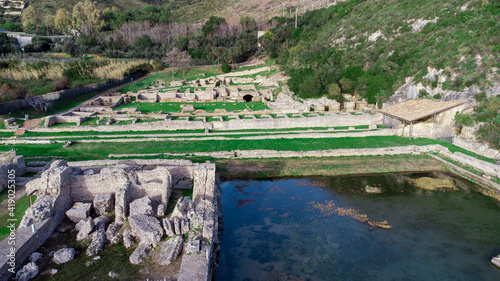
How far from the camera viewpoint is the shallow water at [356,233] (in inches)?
452

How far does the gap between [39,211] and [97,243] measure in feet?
8.78

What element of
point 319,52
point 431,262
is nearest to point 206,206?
point 431,262

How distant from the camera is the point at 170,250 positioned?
10383mm

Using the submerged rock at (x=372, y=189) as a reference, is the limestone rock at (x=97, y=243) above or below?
above

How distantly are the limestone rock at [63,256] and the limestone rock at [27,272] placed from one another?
0.62 metres

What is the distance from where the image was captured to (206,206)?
1247cm

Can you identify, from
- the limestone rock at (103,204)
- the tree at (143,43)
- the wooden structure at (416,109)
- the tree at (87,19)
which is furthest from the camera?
the tree at (87,19)

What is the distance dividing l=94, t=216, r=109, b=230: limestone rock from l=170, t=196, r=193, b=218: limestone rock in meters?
2.70

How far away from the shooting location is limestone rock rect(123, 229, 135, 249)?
11.1 meters

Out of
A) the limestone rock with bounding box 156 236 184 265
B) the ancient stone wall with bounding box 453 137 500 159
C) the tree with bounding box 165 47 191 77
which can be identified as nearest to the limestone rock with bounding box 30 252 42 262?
the limestone rock with bounding box 156 236 184 265

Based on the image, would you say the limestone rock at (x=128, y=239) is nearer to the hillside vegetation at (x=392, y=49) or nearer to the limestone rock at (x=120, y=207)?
the limestone rock at (x=120, y=207)

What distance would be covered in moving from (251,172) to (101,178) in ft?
28.6

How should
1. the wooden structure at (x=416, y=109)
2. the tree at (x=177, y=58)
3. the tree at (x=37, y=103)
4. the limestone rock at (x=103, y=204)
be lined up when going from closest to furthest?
the limestone rock at (x=103, y=204) < the wooden structure at (x=416, y=109) < the tree at (x=37, y=103) < the tree at (x=177, y=58)

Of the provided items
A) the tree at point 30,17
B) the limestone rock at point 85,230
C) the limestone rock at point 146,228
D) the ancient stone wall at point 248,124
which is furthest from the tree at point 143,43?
the limestone rock at point 146,228
